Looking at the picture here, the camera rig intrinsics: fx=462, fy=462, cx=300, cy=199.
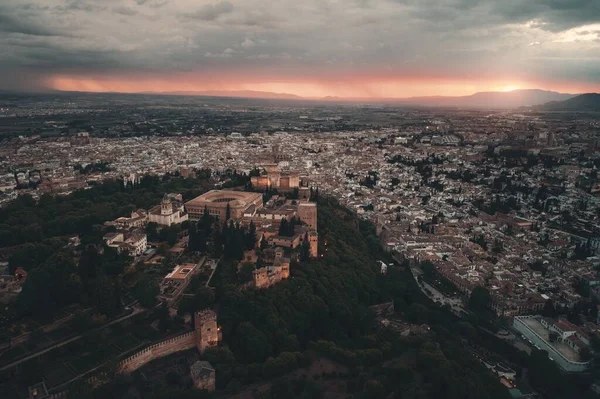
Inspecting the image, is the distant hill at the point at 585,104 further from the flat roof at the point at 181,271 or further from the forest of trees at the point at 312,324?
the flat roof at the point at 181,271

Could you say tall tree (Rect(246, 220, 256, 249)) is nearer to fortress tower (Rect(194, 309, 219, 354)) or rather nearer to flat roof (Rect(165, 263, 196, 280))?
flat roof (Rect(165, 263, 196, 280))

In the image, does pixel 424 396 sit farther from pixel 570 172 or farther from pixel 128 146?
pixel 128 146

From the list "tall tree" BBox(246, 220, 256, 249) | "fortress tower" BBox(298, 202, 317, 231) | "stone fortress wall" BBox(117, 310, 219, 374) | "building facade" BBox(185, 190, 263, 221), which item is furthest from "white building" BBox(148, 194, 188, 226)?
"stone fortress wall" BBox(117, 310, 219, 374)

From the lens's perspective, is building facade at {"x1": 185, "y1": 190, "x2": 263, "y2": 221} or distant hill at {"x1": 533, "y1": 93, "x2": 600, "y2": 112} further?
distant hill at {"x1": 533, "y1": 93, "x2": 600, "y2": 112}

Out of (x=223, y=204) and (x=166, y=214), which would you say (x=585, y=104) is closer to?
(x=223, y=204)

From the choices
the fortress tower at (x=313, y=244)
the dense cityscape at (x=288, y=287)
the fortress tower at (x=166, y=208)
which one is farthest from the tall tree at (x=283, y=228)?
the fortress tower at (x=166, y=208)

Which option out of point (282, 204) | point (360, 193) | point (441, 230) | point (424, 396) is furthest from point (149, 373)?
point (360, 193)
